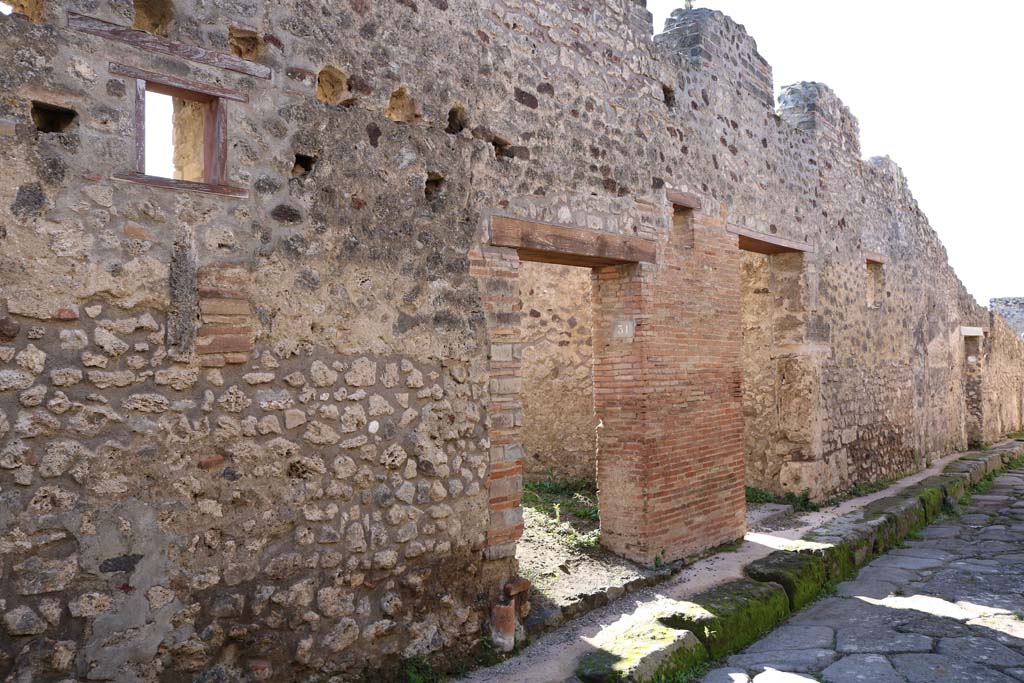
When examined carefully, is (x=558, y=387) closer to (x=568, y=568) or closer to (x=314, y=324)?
(x=568, y=568)

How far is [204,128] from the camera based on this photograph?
3.66 metres

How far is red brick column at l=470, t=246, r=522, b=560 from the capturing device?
4719 millimetres

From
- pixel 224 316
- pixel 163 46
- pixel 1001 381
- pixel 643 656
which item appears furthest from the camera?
pixel 1001 381

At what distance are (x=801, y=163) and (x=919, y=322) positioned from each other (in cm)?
516

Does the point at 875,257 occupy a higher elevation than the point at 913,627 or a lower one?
higher

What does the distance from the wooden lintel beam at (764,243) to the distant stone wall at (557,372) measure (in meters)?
1.81

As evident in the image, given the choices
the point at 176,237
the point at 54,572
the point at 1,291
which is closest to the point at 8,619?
the point at 54,572

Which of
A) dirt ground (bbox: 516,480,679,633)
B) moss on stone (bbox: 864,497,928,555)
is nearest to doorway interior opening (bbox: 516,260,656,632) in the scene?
dirt ground (bbox: 516,480,679,633)

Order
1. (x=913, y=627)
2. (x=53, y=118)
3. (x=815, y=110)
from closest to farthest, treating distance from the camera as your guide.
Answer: (x=53, y=118)
(x=913, y=627)
(x=815, y=110)

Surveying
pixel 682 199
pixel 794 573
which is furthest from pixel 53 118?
pixel 794 573

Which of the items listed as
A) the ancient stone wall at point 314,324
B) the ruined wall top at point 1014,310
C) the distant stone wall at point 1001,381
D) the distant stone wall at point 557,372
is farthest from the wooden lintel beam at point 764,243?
the ruined wall top at point 1014,310

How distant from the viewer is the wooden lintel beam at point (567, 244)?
4910 millimetres

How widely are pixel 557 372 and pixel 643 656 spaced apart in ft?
16.2

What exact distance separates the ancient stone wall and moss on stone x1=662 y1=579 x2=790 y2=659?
0.73 m
